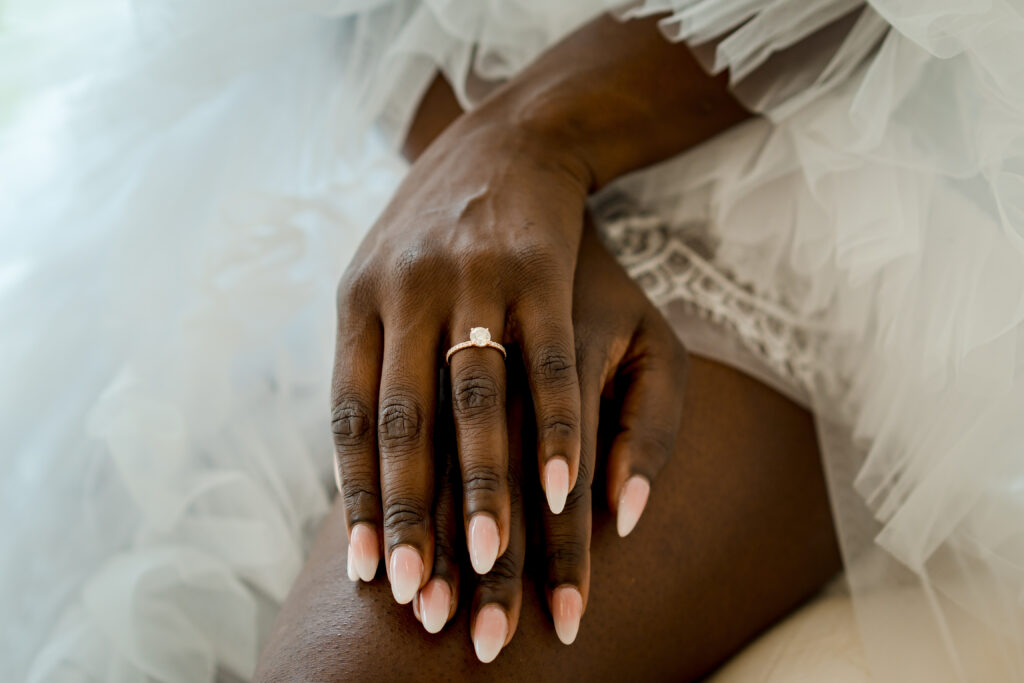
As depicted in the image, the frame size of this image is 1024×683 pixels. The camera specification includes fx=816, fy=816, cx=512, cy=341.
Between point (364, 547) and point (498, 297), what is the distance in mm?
201

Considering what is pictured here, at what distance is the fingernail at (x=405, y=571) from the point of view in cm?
53

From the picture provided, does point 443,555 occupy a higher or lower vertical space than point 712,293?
higher

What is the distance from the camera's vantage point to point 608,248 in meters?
0.81

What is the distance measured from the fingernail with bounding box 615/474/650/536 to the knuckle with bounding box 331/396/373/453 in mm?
200

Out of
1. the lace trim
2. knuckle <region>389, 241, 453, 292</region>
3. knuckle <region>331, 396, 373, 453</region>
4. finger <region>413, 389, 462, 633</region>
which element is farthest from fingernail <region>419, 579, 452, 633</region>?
the lace trim

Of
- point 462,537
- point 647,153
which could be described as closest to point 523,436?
point 462,537

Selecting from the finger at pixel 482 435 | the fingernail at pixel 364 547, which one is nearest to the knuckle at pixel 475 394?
the finger at pixel 482 435

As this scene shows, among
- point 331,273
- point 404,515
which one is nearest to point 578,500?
point 404,515

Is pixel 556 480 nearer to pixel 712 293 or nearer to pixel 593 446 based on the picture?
pixel 593 446

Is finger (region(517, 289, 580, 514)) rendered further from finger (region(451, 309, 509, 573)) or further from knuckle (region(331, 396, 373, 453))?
knuckle (region(331, 396, 373, 453))

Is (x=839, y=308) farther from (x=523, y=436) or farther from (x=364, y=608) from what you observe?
(x=364, y=608)

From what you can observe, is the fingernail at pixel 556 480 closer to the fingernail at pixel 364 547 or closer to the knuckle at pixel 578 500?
the knuckle at pixel 578 500

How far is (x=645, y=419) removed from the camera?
648 mm

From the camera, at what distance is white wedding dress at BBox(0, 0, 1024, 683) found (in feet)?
2.19
